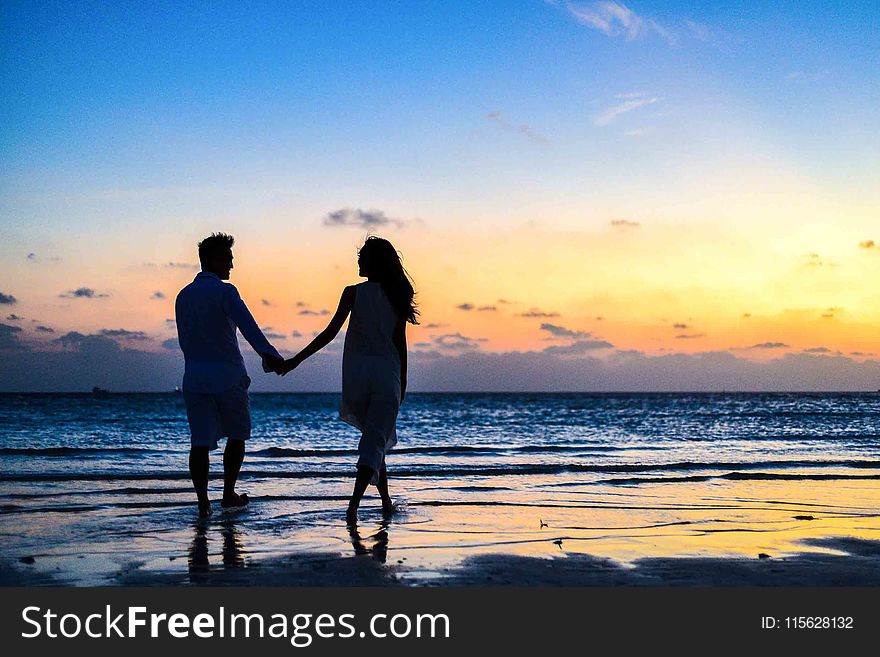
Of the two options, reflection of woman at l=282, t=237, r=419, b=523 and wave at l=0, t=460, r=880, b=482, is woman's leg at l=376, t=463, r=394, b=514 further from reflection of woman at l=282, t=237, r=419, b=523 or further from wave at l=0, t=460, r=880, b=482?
wave at l=0, t=460, r=880, b=482

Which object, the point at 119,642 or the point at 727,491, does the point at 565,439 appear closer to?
the point at 727,491

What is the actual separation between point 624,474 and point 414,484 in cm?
317

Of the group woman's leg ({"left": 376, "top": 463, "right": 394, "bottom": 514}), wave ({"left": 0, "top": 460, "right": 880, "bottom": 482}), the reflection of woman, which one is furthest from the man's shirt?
wave ({"left": 0, "top": 460, "right": 880, "bottom": 482})

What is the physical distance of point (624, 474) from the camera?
11094 mm

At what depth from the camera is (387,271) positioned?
6.55m

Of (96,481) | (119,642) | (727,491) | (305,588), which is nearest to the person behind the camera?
(119,642)

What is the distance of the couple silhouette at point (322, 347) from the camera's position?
6.49 m

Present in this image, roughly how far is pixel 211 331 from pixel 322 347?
35.1 inches

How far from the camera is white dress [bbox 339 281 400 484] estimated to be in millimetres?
6465

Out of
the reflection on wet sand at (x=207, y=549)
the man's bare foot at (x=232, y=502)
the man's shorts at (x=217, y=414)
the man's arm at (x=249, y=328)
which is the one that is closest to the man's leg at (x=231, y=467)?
the man's bare foot at (x=232, y=502)

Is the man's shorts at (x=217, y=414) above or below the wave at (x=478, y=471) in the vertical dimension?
above

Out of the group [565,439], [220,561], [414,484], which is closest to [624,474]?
[414,484]

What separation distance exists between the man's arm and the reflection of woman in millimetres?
116

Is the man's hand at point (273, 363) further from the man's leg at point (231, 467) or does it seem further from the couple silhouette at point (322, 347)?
the man's leg at point (231, 467)
